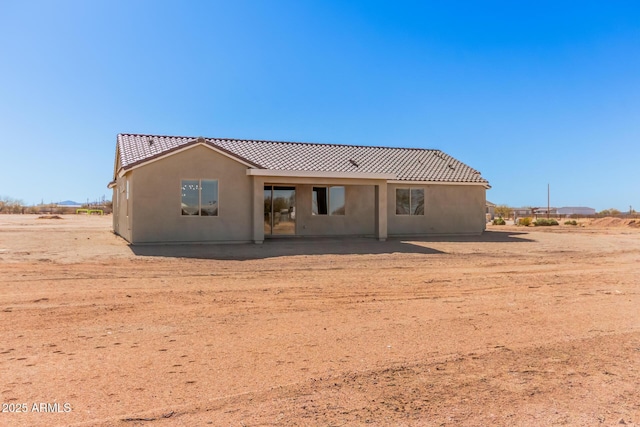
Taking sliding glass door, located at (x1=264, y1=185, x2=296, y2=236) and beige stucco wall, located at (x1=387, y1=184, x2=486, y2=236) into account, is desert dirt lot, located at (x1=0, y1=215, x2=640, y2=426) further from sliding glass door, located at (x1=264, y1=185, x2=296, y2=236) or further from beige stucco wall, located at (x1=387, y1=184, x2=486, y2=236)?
beige stucco wall, located at (x1=387, y1=184, x2=486, y2=236)

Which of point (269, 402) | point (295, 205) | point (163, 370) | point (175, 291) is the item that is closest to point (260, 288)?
point (175, 291)

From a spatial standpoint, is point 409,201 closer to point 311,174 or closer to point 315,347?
point 311,174

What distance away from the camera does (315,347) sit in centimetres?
541

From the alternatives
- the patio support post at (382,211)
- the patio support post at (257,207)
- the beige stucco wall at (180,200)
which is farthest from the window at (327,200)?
the beige stucco wall at (180,200)

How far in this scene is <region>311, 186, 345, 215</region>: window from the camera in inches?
802

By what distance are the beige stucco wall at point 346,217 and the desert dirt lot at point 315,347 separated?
8929 millimetres

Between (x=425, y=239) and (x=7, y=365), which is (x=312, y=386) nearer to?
(x=7, y=365)

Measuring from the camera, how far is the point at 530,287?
9633 millimetres

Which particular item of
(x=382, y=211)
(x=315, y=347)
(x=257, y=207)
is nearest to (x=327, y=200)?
(x=382, y=211)

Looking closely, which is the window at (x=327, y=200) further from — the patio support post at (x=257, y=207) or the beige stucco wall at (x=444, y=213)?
the patio support post at (x=257, y=207)

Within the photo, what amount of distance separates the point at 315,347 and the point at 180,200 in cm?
1215

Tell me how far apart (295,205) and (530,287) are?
39.1 ft

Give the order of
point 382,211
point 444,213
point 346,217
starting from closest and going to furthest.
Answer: point 382,211 < point 346,217 < point 444,213

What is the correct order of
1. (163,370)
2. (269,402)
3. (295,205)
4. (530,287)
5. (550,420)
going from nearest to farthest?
(550,420) → (269,402) → (163,370) → (530,287) → (295,205)
